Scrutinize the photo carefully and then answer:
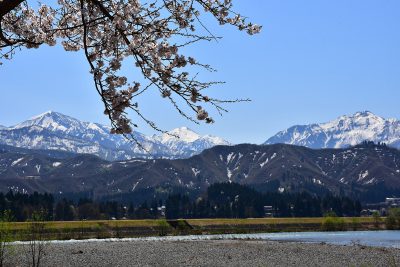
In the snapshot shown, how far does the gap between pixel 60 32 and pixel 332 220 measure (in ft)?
555

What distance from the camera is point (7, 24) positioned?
12633mm

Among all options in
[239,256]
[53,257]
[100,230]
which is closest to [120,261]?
[53,257]

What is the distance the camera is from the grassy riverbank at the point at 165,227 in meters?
130

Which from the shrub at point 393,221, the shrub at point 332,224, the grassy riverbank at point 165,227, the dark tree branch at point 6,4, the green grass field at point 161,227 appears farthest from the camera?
the shrub at point 393,221

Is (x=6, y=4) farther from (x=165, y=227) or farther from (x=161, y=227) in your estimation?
(x=165, y=227)

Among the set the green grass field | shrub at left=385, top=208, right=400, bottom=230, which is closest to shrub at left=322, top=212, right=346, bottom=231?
the green grass field

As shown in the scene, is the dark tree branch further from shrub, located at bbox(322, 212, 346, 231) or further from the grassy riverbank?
shrub, located at bbox(322, 212, 346, 231)

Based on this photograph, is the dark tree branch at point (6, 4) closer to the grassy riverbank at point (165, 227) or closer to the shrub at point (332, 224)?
the grassy riverbank at point (165, 227)

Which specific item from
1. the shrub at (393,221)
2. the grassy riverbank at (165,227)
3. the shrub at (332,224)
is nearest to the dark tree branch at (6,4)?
the grassy riverbank at (165,227)

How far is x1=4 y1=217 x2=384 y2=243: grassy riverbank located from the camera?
130 metres

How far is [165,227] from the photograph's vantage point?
156m

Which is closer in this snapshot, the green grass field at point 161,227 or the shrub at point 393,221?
the green grass field at point 161,227

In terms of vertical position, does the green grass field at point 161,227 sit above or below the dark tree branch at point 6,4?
below

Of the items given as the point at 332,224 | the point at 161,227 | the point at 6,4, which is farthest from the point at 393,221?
the point at 6,4
